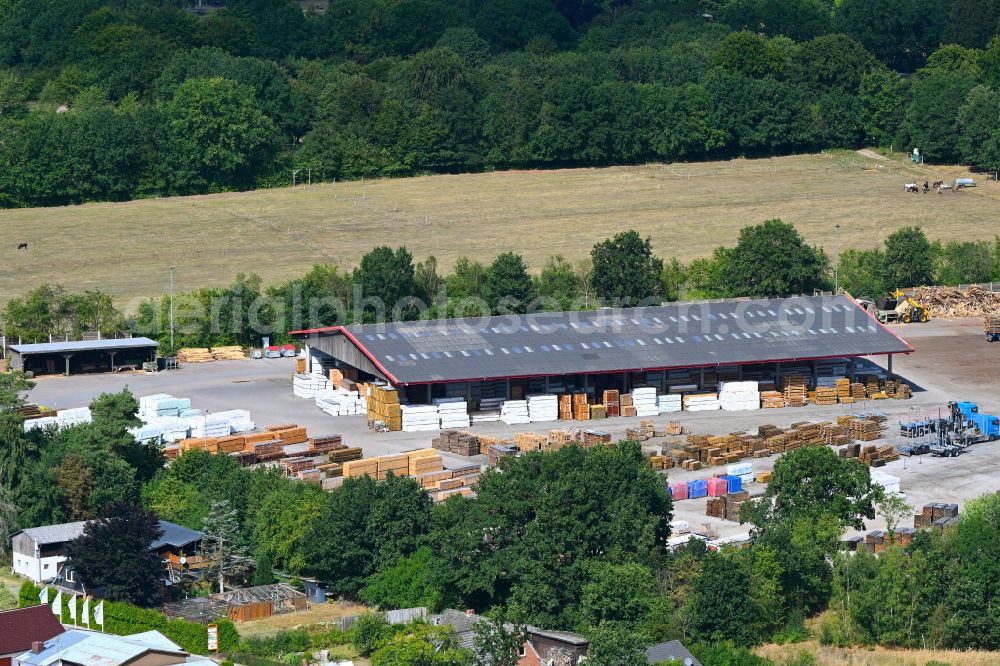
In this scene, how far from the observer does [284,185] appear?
15100 centimetres

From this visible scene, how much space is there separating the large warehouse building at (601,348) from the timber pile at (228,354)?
841cm

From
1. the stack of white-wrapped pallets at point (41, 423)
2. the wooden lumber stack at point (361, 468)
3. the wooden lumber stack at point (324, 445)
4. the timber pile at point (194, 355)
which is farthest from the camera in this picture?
the timber pile at point (194, 355)

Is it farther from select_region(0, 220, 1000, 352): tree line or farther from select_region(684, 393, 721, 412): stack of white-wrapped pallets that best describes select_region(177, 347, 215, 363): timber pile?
select_region(684, 393, 721, 412): stack of white-wrapped pallets

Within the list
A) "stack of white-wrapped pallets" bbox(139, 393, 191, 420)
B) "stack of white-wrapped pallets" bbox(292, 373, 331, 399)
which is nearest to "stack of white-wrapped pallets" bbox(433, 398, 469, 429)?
"stack of white-wrapped pallets" bbox(292, 373, 331, 399)

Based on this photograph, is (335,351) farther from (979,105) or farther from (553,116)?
(979,105)

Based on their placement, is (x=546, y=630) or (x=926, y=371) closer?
(x=546, y=630)

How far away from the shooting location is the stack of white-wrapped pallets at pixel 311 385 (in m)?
90.4

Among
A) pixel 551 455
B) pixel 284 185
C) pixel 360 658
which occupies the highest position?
pixel 284 185

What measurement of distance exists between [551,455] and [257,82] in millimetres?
105134

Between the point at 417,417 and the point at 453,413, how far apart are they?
1.73 metres

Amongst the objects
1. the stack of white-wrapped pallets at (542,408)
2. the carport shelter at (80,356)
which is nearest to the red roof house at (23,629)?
the stack of white-wrapped pallets at (542,408)

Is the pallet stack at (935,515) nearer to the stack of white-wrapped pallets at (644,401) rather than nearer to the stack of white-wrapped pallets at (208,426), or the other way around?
the stack of white-wrapped pallets at (644,401)

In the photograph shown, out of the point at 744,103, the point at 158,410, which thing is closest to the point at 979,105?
the point at 744,103

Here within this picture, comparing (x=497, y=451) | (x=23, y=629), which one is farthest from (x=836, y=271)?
(x=23, y=629)
